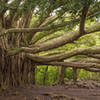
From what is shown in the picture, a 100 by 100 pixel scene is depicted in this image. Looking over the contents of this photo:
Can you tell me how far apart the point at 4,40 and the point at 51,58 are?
2072 mm

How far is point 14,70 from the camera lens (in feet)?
26.4

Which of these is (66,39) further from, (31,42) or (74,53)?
(31,42)

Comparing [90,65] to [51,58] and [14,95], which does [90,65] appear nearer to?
[51,58]

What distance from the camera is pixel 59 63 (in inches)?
303

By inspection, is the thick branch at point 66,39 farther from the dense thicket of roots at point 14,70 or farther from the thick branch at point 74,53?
the dense thicket of roots at point 14,70

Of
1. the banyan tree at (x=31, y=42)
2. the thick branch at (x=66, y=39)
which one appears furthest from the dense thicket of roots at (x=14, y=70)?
the thick branch at (x=66, y=39)

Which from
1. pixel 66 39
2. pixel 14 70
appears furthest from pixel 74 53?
pixel 14 70

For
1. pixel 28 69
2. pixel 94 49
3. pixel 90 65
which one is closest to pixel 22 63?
pixel 28 69

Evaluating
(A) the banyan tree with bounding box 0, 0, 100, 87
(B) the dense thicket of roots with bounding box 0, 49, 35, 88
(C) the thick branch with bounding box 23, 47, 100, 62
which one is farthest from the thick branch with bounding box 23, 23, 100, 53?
(B) the dense thicket of roots with bounding box 0, 49, 35, 88

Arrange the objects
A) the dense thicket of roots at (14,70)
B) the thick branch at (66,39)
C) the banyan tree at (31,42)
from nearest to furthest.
→ the banyan tree at (31,42), the thick branch at (66,39), the dense thicket of roots at (14,70)

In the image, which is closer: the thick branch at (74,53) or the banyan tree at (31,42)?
the banyan tree at (31,42)

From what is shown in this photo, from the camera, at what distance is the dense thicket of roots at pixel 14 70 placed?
721 cm

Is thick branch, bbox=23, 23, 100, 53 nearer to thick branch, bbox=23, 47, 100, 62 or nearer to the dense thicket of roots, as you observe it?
thick branch, bbox=23, 47, 100, 62

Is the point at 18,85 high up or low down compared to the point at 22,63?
down
